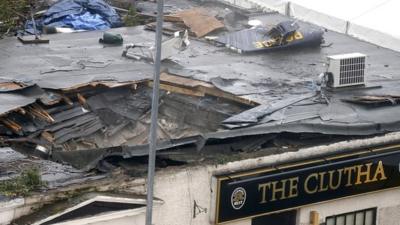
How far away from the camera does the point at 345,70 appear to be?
2047 cm

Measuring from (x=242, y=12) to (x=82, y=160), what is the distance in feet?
43.8

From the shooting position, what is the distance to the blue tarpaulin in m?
25.6

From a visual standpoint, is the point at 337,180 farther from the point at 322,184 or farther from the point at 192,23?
the point at 192,23

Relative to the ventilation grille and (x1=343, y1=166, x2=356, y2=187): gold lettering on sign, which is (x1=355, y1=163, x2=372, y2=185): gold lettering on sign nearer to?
(x1=343, y1=166, x2=356, y2=187): gold lettering on sign

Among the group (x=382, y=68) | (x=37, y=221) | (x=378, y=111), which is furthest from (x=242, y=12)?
(x=37, y=221)

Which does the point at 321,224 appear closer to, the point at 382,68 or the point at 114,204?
the point at 114,204

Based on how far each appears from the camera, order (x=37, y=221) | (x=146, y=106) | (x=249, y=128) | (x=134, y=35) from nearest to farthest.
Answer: (x=37, y=221), (x=249, y=128), (x=146, y=106), (x=134, y=35)

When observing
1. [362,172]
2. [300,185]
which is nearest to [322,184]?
[300,185]

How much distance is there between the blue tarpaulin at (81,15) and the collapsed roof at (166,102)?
8.43 ft

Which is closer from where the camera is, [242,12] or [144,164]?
[144,164]

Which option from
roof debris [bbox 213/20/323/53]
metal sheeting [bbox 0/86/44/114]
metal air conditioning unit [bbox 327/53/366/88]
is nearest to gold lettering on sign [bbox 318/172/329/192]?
metal air conditioning unit [bbox 327/53/366/88]

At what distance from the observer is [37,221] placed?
46.1 feet

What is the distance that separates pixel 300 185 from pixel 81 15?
11087mm

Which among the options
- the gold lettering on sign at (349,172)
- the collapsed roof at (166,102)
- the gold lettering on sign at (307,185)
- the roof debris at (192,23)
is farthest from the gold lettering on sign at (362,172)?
the roof debris at (192,23)
